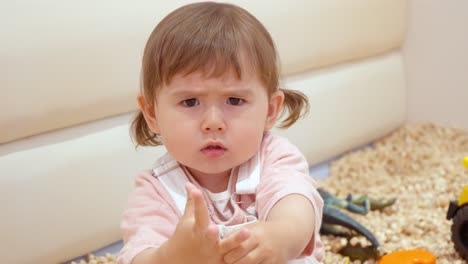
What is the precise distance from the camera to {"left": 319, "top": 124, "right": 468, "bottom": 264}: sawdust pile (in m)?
1.41

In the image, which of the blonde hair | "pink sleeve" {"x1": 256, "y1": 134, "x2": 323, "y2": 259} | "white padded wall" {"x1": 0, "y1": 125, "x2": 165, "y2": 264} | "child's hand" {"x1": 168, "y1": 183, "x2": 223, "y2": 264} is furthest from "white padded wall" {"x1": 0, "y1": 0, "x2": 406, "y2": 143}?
"child's hand" {"x1": 168, "y1": 183, "x2": 223, "y2": 264}

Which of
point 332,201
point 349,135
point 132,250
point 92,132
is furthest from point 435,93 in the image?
point 132,250

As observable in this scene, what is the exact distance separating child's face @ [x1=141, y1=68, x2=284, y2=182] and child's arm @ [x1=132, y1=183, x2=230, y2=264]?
0.42 feet

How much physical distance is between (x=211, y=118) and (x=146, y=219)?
0.17 m

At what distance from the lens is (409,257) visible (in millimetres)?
1248

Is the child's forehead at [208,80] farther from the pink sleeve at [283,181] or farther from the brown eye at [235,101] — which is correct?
the pink sleeve at [283,181]

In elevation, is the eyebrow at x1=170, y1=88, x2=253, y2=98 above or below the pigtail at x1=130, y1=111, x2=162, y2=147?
above

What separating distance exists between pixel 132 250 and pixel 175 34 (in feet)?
0.94

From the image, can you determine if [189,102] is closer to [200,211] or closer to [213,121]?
[213,121]

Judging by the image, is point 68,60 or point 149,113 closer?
point 149,113

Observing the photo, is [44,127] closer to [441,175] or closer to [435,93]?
[441,175]

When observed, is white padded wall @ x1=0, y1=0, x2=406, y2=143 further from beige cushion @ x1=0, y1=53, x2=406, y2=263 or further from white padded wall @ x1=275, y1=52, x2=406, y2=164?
white padded wall @ x1=275, y1=52, x2=406, y2=164

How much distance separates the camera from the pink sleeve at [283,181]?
0.90 meters

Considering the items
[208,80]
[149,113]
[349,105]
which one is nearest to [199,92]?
[208,80]
